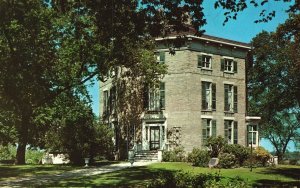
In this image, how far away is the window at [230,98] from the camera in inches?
1637

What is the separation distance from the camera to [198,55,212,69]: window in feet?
131

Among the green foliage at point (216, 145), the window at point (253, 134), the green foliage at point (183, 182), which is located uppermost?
the window at point (253, 134)

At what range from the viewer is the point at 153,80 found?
3838 centimetres

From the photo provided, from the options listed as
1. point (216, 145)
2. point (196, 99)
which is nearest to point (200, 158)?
point (216, 145)

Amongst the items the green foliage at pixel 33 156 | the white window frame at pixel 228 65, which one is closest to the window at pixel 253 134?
the white window frame at pixel 228 65

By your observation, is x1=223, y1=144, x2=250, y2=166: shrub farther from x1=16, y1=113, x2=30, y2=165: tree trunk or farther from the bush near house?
x1=16, y1=113, x2=30, y2=165: tree trunk

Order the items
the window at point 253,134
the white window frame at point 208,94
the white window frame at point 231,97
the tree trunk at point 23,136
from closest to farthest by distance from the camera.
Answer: the tree trunk at point 23,136
the white window frame at point 208,94
the white window frame at point 231,97
the window at point 253,134

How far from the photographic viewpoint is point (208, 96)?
4038 centimetres

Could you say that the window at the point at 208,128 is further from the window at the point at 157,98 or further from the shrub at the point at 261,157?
the shrub at the point at 261,157

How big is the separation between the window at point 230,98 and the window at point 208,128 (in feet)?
7.55

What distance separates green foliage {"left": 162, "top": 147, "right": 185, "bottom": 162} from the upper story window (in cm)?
459

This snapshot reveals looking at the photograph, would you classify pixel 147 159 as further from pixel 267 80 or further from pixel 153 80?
pixel 267 80

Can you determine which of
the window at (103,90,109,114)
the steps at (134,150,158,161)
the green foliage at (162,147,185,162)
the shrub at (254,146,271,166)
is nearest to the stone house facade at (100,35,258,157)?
the steps at (134,150,158,161)

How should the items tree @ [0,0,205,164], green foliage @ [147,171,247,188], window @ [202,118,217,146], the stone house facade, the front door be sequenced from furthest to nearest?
the front door
window @ [202,118,217,146]
the stone house facade
tree @ [0,0,205,164]
green foliage @ [147,171,247,188]
